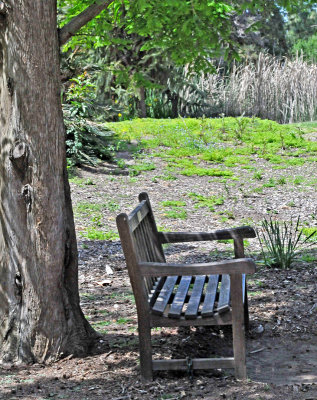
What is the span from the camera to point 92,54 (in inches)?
635

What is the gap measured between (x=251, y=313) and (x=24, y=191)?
85.9 inches

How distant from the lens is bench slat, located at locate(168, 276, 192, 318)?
3529mm

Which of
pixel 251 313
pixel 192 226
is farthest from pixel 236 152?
pixel 251 313

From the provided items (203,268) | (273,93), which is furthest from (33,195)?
(273,93)

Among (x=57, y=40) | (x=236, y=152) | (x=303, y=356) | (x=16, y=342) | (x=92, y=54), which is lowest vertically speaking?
(x=303, y=356)

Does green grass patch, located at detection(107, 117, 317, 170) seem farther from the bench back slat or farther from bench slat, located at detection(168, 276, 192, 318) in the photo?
bench slat, located at detection(168, 276, 192, 318)

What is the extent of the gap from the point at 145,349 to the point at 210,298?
55 cm

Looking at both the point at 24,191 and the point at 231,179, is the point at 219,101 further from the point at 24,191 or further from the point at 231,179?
the point at 24,191

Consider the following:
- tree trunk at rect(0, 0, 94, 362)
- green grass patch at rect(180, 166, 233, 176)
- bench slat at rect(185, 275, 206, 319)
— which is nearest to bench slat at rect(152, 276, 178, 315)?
bench slat at rect(185, 275, 206, 319)

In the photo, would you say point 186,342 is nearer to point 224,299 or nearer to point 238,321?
point 224,299

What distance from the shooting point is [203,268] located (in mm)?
3553

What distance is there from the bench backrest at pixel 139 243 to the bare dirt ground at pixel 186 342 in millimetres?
497

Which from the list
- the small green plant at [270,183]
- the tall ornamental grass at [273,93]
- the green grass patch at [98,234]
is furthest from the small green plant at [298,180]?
the tall ornamental grass at [273,93]

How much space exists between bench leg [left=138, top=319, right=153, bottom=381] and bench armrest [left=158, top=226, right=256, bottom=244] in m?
1.17
